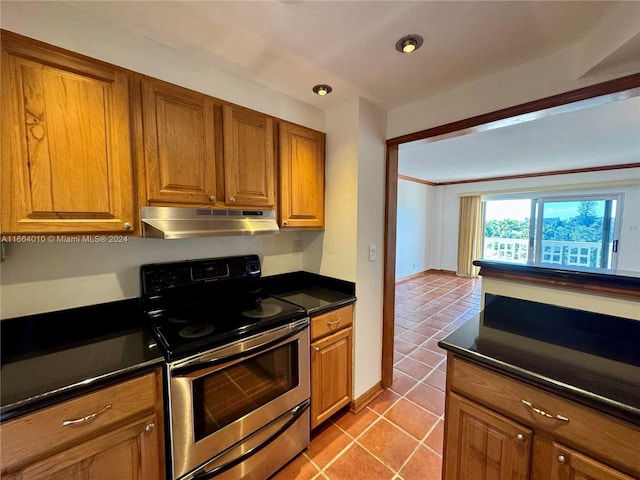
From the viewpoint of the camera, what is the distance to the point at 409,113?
203 cm

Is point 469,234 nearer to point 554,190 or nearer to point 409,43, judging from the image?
point 554,190

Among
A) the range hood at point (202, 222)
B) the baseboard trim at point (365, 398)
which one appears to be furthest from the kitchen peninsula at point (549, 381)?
the range hood at point (202, 222)

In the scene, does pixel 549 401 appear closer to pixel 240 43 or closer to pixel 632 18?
pixel 632 18

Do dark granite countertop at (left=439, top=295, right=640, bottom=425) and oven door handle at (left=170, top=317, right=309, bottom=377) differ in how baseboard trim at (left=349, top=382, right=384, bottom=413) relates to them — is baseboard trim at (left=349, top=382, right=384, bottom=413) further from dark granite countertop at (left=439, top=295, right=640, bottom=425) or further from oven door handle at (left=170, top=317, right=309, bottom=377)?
dark granite countertop at (left=439, top=295, right=640, bottom=425)

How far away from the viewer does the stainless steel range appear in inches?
47.7

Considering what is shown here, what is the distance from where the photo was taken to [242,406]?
1.41m

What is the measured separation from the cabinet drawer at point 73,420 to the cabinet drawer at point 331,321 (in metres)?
0.91

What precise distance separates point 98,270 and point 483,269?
217 centimetres

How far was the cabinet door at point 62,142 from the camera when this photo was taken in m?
1.03

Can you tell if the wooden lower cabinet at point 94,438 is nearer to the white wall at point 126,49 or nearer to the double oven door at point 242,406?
the double oven door at point 242,406

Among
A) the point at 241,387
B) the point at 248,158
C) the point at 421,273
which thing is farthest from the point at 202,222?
the point at 421,273

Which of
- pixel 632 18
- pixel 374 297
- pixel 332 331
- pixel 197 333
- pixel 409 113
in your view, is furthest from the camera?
pixel 374 297

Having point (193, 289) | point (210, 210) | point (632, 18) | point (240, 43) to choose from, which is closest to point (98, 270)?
point (193, 289)

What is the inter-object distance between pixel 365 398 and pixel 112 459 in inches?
66.2
